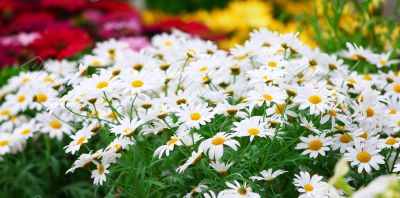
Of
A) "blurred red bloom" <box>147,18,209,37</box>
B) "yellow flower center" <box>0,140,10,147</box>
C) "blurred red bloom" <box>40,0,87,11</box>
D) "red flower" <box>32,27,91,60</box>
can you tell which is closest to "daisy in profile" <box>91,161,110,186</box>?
"yellow flower center" <box>0,140,10,147</box>

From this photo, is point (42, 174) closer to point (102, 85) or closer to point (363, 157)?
point (102, 85)

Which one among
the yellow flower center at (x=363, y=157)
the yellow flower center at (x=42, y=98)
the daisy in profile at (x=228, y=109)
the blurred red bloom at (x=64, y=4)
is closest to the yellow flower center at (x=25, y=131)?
the yellow flower center at (x=42, y=98)

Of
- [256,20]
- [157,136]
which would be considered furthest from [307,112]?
[256,20]

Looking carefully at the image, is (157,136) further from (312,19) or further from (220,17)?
(220,17)

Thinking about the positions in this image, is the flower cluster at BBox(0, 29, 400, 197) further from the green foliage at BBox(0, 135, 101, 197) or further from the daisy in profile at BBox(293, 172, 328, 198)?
the green foliage at BBox(0, 135, 101, 197)

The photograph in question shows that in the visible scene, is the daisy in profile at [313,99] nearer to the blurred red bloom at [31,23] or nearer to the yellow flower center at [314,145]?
the yellow flower center at [314,145]

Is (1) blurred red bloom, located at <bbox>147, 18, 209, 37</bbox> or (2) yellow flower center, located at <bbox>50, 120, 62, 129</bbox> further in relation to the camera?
(1) blurred red bloom, located at <bbox>147, 18, 209, 37</bbox>

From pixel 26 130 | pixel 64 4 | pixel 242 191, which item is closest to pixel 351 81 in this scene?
pixel 242 191
